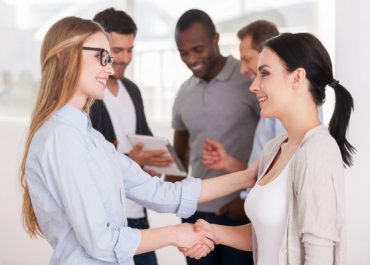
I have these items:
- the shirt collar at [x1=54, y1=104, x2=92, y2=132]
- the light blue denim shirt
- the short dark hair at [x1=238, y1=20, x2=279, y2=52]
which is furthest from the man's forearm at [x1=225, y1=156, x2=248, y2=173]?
the shirt collar at [x1=54, y1=104, x2=92, y2=132]

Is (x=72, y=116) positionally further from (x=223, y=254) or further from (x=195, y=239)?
(x=223, y=254)

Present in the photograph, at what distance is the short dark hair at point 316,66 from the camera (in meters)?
1.72

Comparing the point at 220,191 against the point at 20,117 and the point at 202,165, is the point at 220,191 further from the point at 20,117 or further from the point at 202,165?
the point at 20,117

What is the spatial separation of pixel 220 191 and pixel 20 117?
2584 mm

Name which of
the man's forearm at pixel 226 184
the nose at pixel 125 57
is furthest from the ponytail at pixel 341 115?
the nose at pixel 125 57

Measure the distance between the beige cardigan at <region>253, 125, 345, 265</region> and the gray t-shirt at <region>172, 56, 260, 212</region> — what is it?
92cm

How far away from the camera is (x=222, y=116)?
262cm

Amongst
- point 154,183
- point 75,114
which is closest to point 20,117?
point 154,183

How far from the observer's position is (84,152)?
164 cm

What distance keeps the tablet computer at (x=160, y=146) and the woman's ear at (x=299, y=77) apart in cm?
93

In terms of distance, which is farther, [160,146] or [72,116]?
[160,146]

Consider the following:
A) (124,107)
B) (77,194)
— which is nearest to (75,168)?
(77,194)

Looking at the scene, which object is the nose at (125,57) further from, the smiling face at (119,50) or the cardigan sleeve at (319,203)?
the cardigan sleeve at (319,203)

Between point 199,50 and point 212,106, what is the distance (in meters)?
0.28
